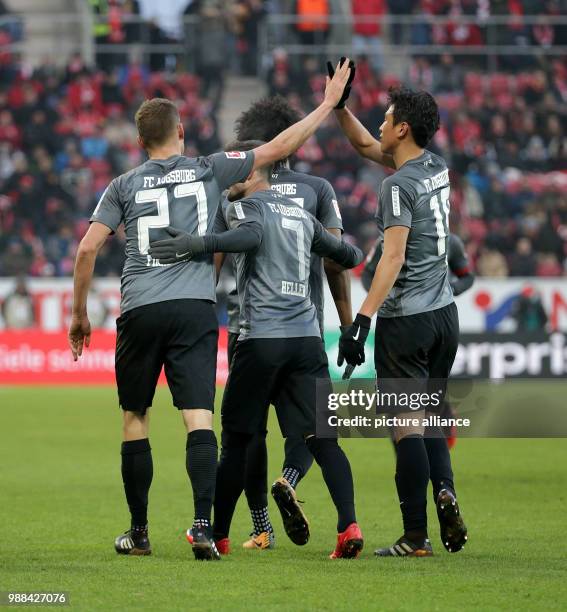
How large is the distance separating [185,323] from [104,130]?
62.8 feet

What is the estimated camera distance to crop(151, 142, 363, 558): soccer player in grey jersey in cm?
636

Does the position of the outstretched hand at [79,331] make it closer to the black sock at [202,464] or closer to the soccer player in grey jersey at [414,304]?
the black sock at [202,464]

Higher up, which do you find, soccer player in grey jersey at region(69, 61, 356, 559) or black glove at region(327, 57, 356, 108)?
black glove at region(327, 57, 356, 108)

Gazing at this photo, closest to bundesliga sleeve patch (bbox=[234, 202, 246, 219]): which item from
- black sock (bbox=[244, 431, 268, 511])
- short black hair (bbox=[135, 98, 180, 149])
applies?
short black hair (bbox=[135, 98, 180, 149])

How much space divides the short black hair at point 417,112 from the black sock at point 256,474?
1751mm

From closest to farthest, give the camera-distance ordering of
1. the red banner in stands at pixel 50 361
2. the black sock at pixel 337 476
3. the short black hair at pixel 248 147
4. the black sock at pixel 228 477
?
the black sock at pixel 337 476, the black sock at pixel 228 477, the short black hair at pixel 248 147, the red banner in stands at pixel 50 361

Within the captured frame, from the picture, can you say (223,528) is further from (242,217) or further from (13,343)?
(13,343)

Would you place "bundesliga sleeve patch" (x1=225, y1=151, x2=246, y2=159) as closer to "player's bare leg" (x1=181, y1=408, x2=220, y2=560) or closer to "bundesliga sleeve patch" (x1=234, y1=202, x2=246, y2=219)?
"bundesliga sleeve patch" (x1=234, y1=202, x2=246, y2=219)

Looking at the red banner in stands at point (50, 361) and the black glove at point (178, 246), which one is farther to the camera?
the red banner in stands at point (50, 361)

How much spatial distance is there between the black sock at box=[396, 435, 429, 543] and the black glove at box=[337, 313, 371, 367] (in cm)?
51

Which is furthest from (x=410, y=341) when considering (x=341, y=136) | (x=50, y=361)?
(x=341, y=136)

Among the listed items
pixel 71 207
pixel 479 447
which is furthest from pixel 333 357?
pixel 71 207

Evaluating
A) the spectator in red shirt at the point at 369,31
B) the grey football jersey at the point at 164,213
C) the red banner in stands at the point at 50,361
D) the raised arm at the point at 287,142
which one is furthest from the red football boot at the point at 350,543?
the spectator in red shirt at the point at 369,31

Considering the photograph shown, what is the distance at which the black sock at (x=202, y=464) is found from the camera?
20.2 feet
